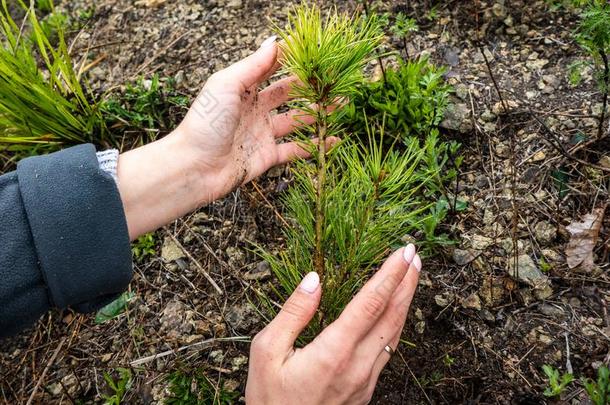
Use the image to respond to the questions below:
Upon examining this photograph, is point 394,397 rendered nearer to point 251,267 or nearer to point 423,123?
point 251,267

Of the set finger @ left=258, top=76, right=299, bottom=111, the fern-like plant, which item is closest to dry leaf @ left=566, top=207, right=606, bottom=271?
the fern-like plant

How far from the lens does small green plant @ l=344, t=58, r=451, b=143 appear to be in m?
1.91

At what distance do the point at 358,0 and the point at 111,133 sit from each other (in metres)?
1.36

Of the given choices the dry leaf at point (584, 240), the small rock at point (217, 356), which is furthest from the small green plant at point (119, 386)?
the dry leaf at point (584, 240)

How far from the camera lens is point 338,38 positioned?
1.24 m

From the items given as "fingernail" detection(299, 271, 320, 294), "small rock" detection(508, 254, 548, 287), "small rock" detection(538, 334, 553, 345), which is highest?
"fingernail" detection(299, 271, 320, 294)

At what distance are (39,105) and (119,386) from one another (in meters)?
1.27

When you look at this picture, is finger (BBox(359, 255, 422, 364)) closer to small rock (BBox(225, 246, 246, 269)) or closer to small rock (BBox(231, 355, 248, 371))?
small rock (BBox(231, 355, 248, 371))

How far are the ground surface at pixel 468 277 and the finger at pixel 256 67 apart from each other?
1.89 ft

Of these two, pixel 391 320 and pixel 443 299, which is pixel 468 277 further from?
pixel 391 320

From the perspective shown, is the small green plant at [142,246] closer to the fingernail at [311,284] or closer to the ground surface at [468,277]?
the ground surface at [468,277]

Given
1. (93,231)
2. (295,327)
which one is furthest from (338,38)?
(93,231)

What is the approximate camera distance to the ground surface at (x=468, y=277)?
64.0 inches

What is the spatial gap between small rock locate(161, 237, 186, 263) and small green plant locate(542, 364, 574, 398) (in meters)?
1.43
